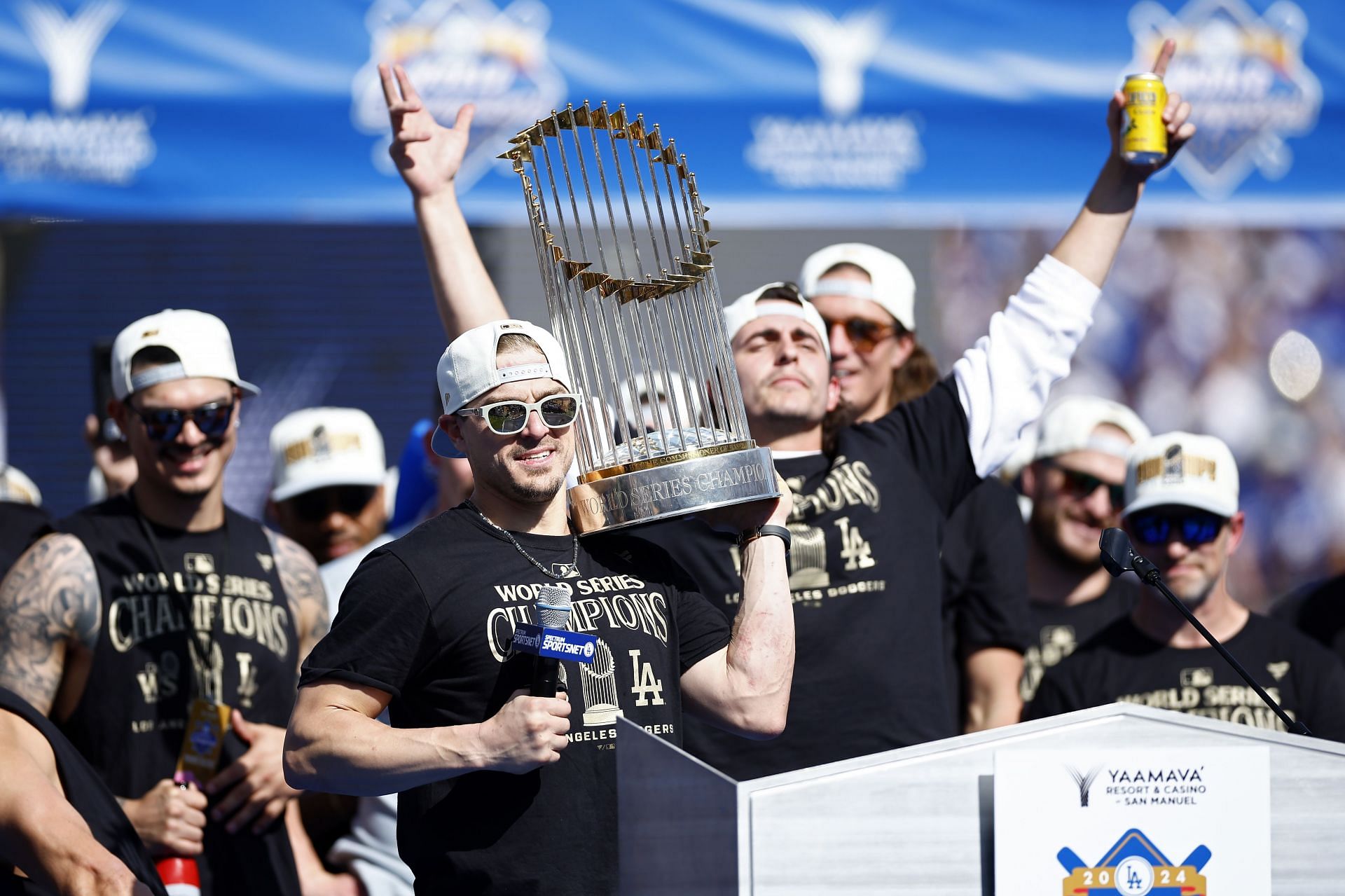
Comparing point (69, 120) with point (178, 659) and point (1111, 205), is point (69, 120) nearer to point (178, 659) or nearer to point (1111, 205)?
point (178, 659)

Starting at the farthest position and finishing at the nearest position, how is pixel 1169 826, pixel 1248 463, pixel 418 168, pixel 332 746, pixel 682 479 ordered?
pixel 1248 463 < pixel 418 168 < pixel 682 479 < pixel 332 746 < pixel 1169 826

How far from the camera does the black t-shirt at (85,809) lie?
11.0ft

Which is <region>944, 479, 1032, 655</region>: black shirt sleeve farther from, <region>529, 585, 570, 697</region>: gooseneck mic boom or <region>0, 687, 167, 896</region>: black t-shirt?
<region>0, 687, 167, 896</region>: black t-shirt

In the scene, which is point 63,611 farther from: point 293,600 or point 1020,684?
point 1020,684

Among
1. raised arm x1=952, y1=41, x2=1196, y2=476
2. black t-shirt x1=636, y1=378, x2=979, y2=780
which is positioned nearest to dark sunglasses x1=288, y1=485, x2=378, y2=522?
black t-shirt x1=636, y1=378, x2=979, y2=780

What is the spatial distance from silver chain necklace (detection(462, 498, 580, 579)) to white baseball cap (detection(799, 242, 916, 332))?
2215 mm

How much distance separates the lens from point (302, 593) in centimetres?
475

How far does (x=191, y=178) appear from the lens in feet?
19.6

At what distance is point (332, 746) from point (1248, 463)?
32.2 feet

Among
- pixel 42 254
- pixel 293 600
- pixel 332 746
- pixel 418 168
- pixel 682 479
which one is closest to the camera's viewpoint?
pixel 332 746

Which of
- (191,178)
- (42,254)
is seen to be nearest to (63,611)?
(191,178)

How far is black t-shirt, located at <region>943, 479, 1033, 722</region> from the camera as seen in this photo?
5188 millimetres

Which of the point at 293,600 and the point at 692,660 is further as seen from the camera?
the point at 293,600

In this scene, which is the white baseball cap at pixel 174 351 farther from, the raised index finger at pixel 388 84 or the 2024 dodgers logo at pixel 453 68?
the 2024 dodgers logo at pixel 453 68
